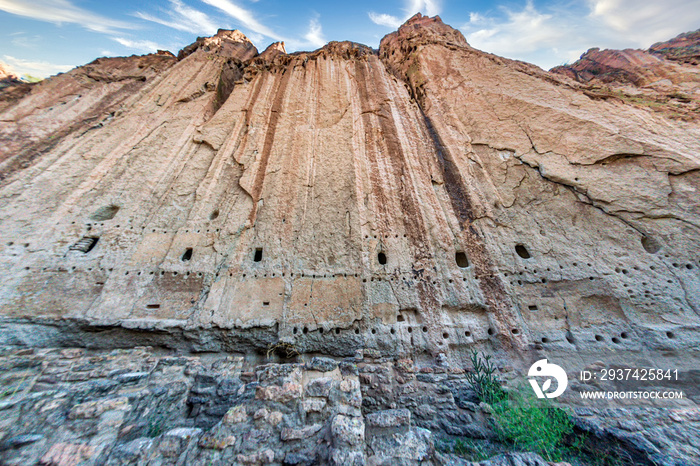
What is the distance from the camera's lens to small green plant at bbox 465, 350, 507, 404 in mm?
4141

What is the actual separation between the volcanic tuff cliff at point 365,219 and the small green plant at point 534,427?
119cm

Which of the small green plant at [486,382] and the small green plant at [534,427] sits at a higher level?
the small green plant at [486,382]

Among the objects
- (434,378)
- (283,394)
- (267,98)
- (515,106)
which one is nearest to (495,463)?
(434,378)

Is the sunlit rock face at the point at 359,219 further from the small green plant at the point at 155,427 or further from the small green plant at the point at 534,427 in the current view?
the small green plant at the point at 155,427

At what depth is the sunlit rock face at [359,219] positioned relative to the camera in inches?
205

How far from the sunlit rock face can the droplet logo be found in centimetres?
39

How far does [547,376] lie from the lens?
4.68 metres

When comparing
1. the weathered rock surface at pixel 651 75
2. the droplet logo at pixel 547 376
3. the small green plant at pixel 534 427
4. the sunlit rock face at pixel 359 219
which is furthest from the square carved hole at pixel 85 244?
the weathered rock surface at pixel 651 75

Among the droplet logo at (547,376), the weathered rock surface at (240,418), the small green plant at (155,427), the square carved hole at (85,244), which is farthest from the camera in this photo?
the square carved hole at (85,244)

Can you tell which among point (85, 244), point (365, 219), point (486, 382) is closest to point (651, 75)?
point (365, 219)

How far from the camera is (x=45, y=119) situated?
8336mm

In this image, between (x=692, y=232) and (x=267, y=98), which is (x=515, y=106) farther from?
(x=267, y=98)

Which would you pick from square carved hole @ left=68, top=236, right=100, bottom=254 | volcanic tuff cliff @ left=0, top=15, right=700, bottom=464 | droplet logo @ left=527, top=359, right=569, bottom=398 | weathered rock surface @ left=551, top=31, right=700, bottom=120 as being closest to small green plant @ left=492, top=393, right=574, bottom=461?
droplet logo @ left=527, top=359, right=569, bottom=398

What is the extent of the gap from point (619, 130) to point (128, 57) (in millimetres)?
20165
